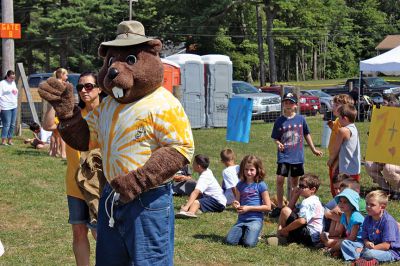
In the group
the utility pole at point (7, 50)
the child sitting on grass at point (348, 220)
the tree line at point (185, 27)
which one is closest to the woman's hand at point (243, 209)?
the child sitting on grass at point (348, 220)

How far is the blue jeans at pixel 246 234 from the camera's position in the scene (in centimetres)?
754

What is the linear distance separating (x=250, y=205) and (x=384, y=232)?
5.45 feet

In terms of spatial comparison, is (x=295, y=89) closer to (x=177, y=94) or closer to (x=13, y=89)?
A: (x=177, y=94)

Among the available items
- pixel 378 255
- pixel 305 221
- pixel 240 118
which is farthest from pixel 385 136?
A: pixel 240 118

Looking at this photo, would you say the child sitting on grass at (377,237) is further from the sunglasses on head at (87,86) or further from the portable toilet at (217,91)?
the portable toilet at (217,91)

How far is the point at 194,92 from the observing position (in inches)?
884

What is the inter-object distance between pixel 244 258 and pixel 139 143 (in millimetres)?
3459

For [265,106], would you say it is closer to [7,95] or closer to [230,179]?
[7,95]

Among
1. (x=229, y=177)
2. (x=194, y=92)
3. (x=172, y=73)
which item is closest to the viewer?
(x=229, y=177)

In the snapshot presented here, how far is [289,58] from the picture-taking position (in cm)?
7375

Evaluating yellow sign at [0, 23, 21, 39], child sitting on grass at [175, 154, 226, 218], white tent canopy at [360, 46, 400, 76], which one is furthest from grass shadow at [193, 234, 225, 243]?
yellow sign at [0, 23, 21, 39]

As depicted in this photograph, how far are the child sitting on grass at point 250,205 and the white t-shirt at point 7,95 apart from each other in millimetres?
9713

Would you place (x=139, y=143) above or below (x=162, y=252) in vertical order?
above

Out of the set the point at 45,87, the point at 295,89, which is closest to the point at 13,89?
the point at 295,89
